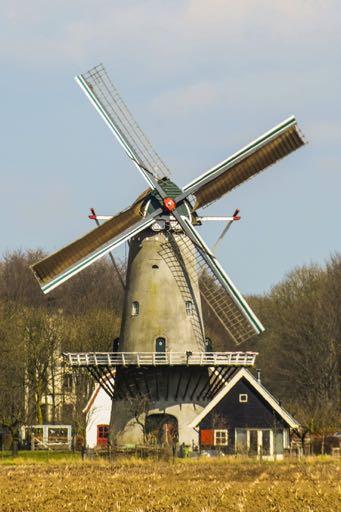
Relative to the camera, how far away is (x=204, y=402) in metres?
58.6

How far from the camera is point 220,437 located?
58625 millimetres

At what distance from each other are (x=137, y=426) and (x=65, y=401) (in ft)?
113

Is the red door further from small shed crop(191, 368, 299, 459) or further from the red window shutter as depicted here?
the red window shutter

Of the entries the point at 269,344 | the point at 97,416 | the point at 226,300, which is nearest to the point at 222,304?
the point at 226,300

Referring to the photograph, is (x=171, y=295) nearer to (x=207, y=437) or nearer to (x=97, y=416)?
(x=207, y=437)

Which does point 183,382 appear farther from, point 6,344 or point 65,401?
point 65,401

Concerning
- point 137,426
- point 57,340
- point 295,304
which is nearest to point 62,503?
point 137,426

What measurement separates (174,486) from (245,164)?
2232cm

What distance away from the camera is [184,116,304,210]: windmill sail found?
5744 cm

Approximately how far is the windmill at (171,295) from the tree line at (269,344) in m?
10.5

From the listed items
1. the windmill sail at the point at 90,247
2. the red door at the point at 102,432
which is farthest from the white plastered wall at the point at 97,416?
the windmill sail at the point at 90,247

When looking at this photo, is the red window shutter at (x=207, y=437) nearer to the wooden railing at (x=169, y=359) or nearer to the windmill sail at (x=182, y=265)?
the wooden railing at (x=169, y=359)

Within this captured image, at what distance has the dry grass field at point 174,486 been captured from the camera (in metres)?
32.2

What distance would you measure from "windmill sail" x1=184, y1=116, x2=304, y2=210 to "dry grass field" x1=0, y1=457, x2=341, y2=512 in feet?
39.2
